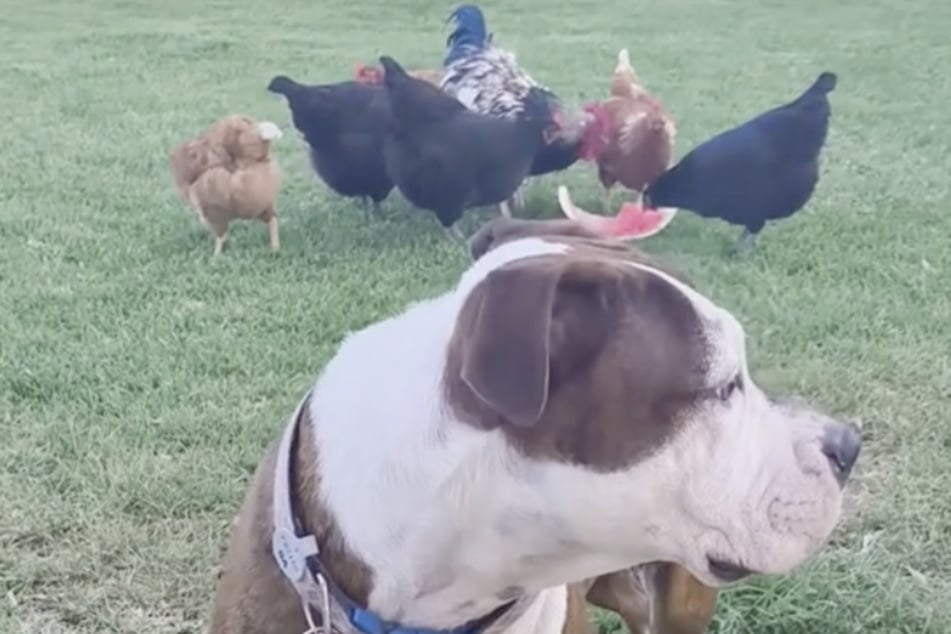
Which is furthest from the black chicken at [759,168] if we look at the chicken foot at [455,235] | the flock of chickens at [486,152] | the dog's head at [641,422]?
the dog's head at [641,422]

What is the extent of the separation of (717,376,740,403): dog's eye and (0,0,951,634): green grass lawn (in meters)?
0.50

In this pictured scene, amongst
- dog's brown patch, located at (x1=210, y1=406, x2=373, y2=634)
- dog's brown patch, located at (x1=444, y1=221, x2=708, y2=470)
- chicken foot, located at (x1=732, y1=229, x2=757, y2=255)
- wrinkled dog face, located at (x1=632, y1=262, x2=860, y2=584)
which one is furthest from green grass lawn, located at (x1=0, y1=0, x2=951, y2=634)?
dog's brown patch, located at (x1=210, y1=406, x2=373, y2=634)

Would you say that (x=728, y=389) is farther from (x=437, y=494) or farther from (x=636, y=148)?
(x=636, y=148)

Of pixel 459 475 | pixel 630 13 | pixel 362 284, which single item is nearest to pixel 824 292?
pixel 362 284

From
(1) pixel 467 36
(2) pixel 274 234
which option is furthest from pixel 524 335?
(1) pixel 467 36

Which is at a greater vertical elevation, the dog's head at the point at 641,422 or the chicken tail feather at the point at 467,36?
the dog's head at the point at 641,422

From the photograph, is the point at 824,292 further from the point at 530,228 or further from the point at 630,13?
the point at 630,13

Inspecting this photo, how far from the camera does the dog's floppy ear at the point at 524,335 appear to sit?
181 cm

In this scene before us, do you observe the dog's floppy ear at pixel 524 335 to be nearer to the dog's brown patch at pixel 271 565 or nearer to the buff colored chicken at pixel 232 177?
the dog's brown patch at pixel 271 565

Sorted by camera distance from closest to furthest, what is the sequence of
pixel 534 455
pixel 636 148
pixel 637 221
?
pixel 534 455 < pixel 637 221 < pixel 636 148

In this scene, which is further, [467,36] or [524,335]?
[467,36]

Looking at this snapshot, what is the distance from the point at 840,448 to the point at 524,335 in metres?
0.54

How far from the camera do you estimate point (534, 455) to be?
1.95 metres

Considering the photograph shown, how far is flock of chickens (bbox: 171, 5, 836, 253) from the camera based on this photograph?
5238 millimetres
